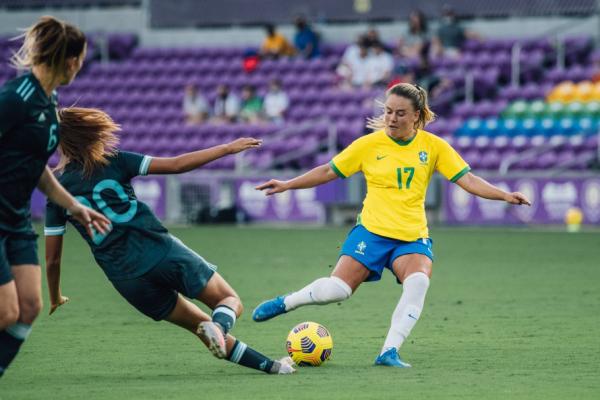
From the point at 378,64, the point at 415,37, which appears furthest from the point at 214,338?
the point at 415,37

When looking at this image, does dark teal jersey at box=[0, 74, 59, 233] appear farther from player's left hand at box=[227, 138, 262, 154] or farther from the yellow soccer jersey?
the yellow soccer jersey

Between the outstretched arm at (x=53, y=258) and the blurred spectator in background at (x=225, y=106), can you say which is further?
the blurred spectator in background at (x=225, y=106)

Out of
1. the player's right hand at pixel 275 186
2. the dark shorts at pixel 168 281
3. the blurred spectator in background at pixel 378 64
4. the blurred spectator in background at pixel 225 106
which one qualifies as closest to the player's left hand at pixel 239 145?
the dark shorts at pixel 168 281

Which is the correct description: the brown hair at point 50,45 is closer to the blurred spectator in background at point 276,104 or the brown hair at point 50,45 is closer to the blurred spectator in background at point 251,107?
the blurred spectator in background at point 276,104

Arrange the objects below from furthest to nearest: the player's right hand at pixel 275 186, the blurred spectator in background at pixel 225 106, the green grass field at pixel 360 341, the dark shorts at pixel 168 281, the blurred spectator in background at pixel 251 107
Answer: the blurred spectator in background at pixel 225 106 < the blurred spectator in background at pixel 251 107 < the player's right hand at pixel 275 186 < the dark shorts at pixel 168 281 < the green grass field at pixel 360 341

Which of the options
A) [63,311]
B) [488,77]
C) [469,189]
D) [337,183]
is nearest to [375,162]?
[469,189]

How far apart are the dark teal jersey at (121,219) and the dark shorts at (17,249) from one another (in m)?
0.87

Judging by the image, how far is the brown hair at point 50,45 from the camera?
5797mm

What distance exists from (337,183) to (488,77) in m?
4.97

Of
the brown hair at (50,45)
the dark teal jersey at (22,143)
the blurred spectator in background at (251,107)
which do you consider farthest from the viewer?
the blurred spectator in background at (251,107)

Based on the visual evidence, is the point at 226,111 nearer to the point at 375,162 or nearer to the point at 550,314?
the point at 550,314

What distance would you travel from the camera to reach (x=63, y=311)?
10672 millimetres

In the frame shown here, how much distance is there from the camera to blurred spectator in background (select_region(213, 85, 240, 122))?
27156 millimetres

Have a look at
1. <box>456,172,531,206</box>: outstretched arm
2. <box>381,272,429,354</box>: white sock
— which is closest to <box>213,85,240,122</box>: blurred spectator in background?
<box>456,172,531,206</box>: outstretched arm
